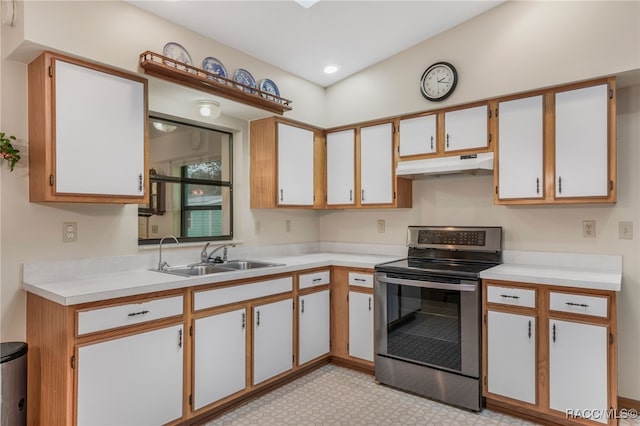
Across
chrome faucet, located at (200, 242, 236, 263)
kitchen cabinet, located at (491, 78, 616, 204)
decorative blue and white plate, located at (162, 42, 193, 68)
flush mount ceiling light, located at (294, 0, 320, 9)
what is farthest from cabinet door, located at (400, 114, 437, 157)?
decorative blue and white plate, located at (162, 42, 193, 68)

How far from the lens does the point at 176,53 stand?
2.61 meters

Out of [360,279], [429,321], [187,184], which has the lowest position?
[429,321]

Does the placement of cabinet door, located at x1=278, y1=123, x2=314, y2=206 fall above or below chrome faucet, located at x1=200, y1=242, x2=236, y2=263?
above

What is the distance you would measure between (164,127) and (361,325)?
2.32 m

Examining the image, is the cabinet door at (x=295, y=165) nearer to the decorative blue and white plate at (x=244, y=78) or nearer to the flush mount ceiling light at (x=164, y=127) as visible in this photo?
the decorative blue and white plate at (x=244, y=78)

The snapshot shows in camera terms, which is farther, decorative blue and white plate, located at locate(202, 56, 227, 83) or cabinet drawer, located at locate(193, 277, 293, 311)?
decorative blue and white plate, located at locate(202, 56, 227, 83)

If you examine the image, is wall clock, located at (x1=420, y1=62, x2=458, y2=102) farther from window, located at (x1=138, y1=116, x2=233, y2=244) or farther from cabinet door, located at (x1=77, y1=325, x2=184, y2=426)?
cabinet door, located at (x1=77, y1=325, x2=184, y2=426)

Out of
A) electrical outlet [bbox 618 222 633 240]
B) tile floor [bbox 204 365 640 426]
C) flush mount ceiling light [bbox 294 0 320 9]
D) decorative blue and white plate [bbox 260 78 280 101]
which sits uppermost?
flush mount ceiling light [bbox 294 0 320 9]

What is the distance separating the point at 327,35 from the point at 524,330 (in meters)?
2.67

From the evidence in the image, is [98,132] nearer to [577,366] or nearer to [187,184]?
[187,184]

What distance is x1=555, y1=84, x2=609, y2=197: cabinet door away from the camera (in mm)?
2482

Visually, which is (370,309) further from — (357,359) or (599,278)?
(599,278)

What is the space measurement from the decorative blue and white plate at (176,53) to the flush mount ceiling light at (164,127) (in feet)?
1.90

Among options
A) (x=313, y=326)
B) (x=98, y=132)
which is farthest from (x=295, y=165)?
(x=98, y=132)
